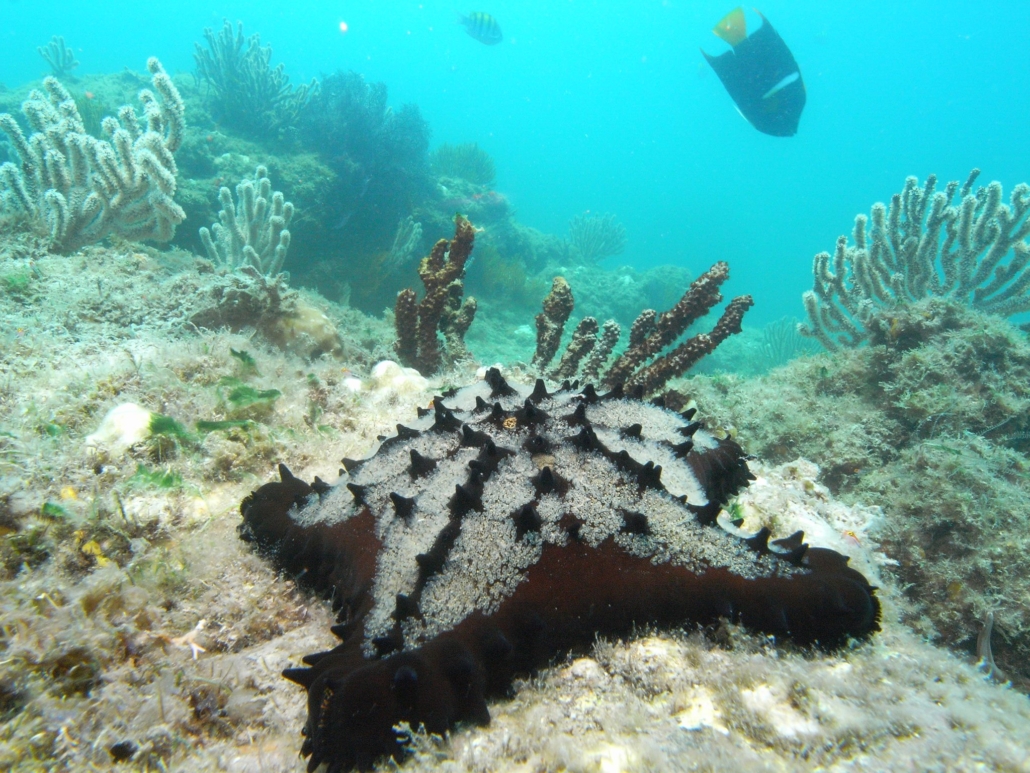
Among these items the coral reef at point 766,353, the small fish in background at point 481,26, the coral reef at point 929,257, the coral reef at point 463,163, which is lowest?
the coral reef at point 929,257

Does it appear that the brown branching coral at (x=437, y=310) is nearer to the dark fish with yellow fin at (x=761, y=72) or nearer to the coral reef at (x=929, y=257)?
the coral reef at (x=929, y=257)

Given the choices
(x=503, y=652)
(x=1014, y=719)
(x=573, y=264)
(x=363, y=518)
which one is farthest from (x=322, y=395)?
(x=573, y=264)

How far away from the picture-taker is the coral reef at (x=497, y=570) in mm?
1534

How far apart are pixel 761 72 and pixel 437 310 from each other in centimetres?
841

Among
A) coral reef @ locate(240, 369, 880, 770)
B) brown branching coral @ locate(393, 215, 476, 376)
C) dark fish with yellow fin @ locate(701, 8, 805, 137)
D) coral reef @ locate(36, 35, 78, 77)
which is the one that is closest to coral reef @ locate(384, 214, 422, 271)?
dark fish with yellow fin @ locate(701, 8, 805, 137)

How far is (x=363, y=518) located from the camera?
2162 millimetres

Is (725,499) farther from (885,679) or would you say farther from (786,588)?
(885,679)

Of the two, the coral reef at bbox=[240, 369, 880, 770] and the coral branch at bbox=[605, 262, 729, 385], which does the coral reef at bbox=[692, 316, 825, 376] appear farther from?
the coral reef at bbox=[240, 369, 880, 770]

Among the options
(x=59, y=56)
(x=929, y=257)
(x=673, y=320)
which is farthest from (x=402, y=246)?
(x=59, y=56)

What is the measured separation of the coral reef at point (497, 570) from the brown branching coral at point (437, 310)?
328 cm

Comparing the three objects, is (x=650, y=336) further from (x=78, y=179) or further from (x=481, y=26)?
(x=481, y=26)

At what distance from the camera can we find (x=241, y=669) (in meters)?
1.81

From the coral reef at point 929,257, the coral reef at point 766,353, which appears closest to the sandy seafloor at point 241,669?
the coral reef at point 929,257

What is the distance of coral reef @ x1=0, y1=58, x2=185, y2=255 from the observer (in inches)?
242
